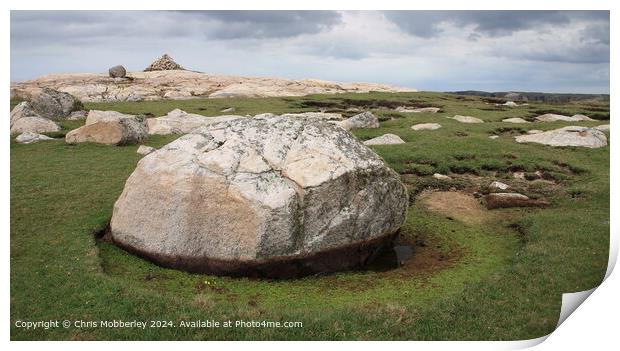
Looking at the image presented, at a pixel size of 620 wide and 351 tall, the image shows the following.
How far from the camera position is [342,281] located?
1379 centimetres

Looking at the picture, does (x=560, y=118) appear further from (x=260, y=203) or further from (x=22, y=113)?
(x=22, y=113)

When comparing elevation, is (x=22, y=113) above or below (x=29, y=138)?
above

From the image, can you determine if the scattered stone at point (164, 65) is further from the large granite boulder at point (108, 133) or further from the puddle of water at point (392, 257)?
the puddle of water at point (392, 257)

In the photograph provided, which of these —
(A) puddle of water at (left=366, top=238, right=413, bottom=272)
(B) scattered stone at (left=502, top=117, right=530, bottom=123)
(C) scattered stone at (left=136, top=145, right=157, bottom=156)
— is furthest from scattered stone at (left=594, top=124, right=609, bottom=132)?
(C) scattered stone at (left=136, top=145, right=157, bottom=156)

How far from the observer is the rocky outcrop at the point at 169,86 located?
248 feet

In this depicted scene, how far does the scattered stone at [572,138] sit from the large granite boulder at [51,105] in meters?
33.8

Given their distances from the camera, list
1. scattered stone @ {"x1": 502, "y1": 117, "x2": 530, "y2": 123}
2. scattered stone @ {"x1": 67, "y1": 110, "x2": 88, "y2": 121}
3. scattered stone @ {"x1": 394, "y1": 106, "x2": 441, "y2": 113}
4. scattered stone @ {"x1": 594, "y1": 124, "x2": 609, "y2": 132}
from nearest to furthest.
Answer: scattered stone @ {"x1": 594, "y1": 124, "x2": 609, "y2": 132}
scattered stone @ {"x1": 67, "y1": 110, "x2": 88, "y2": 121}
scattered stone @ {"x1": 502, "y1": 117, "x2": 530, "y2": 123}
scattered stone @ {"x1": 394, "y1": 106, "x2": 441, "y2": 113}

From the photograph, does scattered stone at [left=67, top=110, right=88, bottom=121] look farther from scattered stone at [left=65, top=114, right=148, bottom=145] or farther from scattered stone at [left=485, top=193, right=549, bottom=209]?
scattered stone at [left=485, top=193, right=549, bottom=209]

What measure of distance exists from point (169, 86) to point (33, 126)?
177 feet

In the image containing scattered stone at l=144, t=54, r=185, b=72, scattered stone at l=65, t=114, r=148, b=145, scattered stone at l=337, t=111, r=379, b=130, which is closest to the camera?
scattered stone at l=65, t=114, r=148, b=145

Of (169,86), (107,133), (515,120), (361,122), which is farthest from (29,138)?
(169,86)

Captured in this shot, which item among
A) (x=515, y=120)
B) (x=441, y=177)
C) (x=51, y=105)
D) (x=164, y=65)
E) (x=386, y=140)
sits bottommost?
(x=441, y=177)

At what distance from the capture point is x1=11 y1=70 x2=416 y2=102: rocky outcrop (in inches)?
2977

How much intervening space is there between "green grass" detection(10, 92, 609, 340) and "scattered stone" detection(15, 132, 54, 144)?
872 cm
